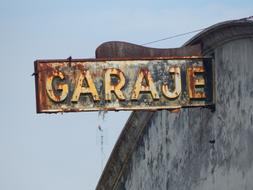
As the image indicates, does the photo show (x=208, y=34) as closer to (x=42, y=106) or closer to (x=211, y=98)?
(x=211, y=98)

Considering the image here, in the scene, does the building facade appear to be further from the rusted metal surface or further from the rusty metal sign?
the rusted metal surface

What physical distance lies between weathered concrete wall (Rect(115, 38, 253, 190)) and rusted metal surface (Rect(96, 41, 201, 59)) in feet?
2.53

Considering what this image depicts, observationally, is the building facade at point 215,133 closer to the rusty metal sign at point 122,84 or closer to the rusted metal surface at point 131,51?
the rusty metal sign at point 122,84

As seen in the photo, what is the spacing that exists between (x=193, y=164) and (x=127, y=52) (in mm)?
2811

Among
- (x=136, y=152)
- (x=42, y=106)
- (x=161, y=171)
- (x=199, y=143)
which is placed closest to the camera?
(x=42, y=106)

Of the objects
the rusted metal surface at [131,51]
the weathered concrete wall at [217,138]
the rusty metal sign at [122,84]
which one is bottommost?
the weathered concrete wall at [217,138]

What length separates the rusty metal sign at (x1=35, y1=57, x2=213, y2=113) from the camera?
20.8m

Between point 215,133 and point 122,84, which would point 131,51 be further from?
point 215,133

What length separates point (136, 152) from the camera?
26.0 metres

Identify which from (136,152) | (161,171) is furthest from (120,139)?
(161,171)

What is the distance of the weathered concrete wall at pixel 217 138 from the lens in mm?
20984

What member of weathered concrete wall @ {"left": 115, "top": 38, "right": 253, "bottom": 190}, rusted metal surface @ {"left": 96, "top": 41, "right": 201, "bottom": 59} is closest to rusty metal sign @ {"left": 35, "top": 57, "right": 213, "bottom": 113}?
rusted metal surface @ {"left": 96, "top": 41, "right": 201, "bottom": 59}

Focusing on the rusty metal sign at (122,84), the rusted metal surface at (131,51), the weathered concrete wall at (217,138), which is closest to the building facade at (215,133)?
the weathered concrete wall at (217,138)

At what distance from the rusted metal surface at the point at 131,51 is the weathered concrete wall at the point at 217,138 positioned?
77cm
